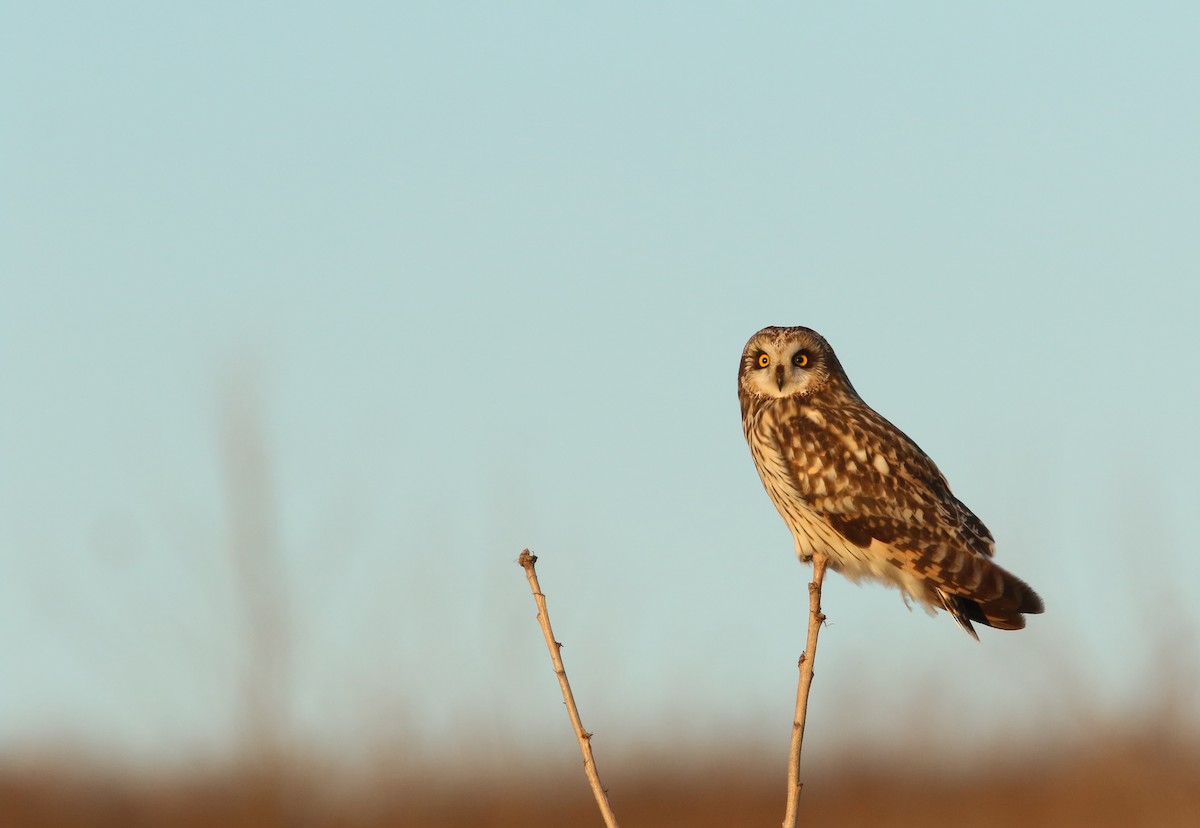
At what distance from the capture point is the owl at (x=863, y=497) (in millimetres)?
5434

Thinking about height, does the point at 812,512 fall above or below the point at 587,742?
above

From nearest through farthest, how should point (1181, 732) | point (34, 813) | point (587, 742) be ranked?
point (587, 742), point (1181, 732), point (34, 813)

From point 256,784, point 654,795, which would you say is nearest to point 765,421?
point 256,784

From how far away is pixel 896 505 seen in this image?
18.6 feet

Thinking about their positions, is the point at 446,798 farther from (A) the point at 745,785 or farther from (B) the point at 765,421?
(B) the point at 765,421

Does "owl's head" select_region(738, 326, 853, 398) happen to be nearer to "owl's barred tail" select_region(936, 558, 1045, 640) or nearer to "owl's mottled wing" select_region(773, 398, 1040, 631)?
"owl's mottled wing" select_region(773, 398, 1040, 631)

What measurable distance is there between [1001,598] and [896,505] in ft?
1.91

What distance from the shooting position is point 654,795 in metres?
15.6

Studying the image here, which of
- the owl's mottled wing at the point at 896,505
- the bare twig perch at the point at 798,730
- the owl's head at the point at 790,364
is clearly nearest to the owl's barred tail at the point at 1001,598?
the owl's mottled wing at the point at 896,505

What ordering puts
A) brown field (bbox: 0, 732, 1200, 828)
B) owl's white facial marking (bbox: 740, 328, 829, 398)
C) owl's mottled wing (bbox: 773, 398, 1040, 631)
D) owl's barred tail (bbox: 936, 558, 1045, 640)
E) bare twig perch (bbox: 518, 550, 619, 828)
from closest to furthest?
1. bare twig perch (bbox: 518, 550, 619, 828)
2. owl's barred tail (bbox: 936, 558, 1045, 640)
3. owl's mottled wing (bbox: 773, 398, 1040, 631)
4. owl's white facial marking (bbox: 740, 328, 829, 398)
5. brown field (bbox: 0, 732, 1200, 828)

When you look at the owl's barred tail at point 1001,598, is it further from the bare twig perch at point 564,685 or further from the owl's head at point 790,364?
the bare twig perch at point 564,685

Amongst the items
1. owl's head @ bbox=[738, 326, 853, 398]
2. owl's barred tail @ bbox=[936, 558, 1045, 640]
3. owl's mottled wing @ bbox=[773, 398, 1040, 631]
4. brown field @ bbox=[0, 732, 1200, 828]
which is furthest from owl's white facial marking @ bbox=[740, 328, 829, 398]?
brown field @ bbox=[0, 732, 1200, 828]

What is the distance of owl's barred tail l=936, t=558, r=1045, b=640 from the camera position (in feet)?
17.1

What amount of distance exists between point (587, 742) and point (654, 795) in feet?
40.7
